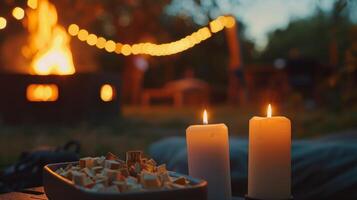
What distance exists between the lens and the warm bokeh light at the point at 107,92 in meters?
7.51

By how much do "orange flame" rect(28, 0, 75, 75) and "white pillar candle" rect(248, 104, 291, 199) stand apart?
5.72 metres

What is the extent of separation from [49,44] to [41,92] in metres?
0.53

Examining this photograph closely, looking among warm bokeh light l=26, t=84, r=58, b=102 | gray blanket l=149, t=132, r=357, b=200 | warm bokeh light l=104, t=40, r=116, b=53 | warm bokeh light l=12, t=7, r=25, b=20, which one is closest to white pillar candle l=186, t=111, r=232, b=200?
gray blanket l=149, t=132, r=357, b=200

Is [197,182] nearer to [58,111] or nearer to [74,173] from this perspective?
[74,173]

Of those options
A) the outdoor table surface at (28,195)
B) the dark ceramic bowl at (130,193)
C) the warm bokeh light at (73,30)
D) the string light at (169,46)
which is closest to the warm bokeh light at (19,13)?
the warm bokeh light at (73,30)

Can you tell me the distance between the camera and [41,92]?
7.11 meters

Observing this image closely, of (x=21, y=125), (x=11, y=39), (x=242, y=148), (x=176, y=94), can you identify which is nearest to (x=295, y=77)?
(x=176, y=94)

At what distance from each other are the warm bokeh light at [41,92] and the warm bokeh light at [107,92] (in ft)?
2.01

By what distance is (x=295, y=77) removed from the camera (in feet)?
38.6

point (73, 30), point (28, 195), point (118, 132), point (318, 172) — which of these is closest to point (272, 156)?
point (28, 195)

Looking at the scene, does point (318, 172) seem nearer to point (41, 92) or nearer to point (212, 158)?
point (212, 158)

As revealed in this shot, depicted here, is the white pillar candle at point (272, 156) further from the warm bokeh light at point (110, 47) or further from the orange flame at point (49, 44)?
the orange flame at point (49, 44)

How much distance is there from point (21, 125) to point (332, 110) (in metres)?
3.97

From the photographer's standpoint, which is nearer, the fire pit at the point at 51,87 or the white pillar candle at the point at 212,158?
the white pillar candle at the point at 212,158
